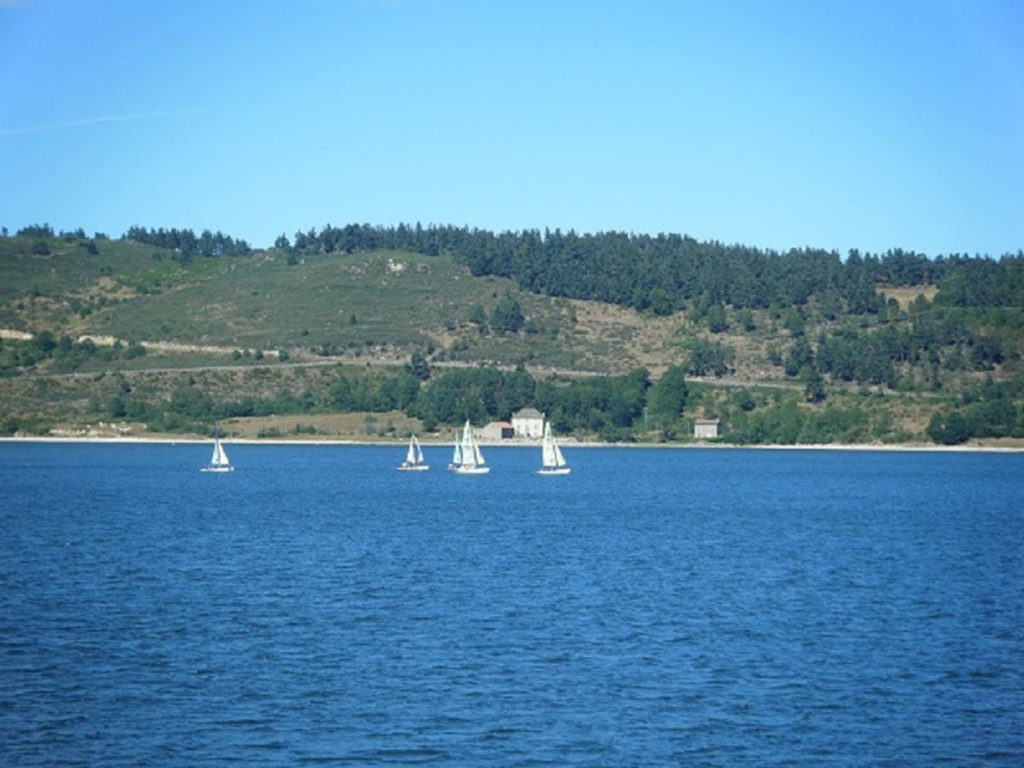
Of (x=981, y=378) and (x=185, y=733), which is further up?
(x=981, y=378)

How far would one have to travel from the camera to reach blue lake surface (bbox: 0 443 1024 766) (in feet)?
91.5

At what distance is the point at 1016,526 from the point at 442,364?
379ft

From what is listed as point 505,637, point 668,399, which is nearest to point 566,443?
point 668,399

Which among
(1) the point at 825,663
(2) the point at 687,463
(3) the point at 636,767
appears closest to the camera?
(3) the point at 636,767

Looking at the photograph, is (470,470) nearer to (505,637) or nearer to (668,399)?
(668,399)

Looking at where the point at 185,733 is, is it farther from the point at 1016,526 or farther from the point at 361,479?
the point at 361,479

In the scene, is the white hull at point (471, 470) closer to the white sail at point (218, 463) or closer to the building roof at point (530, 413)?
the white sail at point (218, 463)

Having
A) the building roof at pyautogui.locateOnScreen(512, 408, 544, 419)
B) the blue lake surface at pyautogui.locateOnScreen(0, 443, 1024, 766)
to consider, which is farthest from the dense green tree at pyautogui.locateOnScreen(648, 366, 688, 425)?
the blue lake surface at pyautogui.locateOnScreen(0, 443, 1024, 766)

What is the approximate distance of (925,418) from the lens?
166 metres

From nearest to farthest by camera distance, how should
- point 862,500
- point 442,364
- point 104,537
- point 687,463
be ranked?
point 104,537 → point 862,500 → point 687,463 → point 442,364

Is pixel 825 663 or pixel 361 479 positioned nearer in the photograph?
pixel 825 663

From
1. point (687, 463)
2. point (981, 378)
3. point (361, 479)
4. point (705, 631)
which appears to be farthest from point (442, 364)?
point (705, 631)

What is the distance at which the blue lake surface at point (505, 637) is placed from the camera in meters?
27.9

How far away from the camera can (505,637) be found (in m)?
38.1
